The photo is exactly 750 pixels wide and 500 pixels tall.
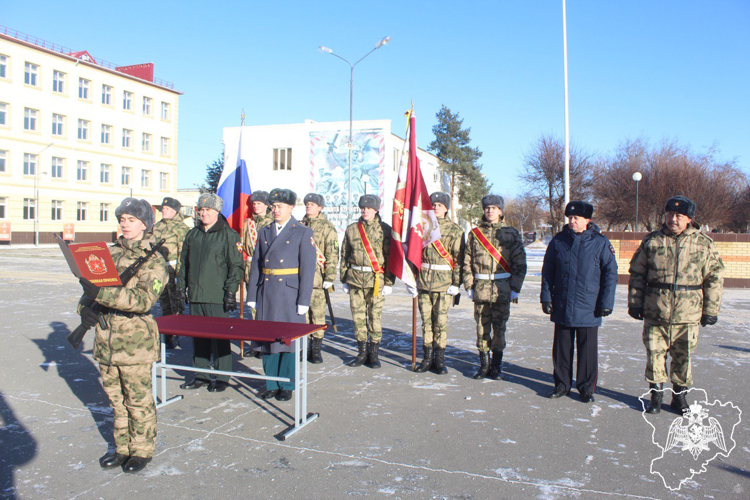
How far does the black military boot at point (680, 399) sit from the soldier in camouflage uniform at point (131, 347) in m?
4.67

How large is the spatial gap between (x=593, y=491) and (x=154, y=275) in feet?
10.9

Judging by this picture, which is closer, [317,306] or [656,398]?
[656,398]

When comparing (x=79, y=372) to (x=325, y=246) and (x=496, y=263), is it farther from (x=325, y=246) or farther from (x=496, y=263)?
(x=496, y=263)

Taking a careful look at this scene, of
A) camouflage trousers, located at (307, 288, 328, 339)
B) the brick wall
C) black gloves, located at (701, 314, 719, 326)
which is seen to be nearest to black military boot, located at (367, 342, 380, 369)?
camouflage trousers, located at (307, 288, 328, 339)

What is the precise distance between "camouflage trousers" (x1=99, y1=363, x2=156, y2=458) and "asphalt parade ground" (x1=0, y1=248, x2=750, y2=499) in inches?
7.3

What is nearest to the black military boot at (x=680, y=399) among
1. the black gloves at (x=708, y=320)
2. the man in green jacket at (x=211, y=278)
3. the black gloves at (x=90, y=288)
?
the black gloves at (x=708, y=320)

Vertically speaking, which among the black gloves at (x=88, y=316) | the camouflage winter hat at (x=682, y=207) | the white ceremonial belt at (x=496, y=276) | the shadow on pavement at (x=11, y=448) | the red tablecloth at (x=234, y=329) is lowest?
the shadow on pavement at (x=11, y=448)

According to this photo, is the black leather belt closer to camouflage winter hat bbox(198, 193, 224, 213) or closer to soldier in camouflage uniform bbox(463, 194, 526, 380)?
soldier in camouflage uniform bbox(463, 194, 526, 380)

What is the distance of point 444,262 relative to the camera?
22.5 feet

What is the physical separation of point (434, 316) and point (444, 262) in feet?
2.20

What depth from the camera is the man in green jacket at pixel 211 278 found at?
611cm

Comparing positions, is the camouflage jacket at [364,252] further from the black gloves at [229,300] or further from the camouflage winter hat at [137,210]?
the camouflage winter hat at [137,210]

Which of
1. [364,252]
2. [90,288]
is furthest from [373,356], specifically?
[90,288]

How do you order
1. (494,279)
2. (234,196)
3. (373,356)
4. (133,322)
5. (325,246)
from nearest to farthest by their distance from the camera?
(133,322)
(494,279)
(373,356)
(325,246)
(234,196)
